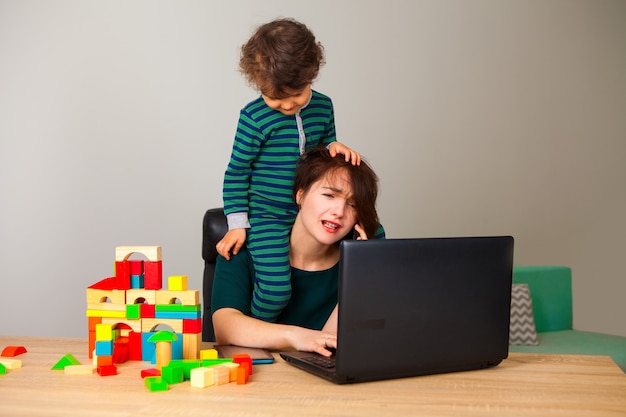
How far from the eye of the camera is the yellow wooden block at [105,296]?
1733 millimetres

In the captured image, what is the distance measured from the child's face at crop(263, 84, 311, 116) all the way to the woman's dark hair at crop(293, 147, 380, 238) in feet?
0.45

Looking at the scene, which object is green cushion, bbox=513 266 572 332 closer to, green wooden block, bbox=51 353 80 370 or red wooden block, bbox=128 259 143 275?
red wooden block, bbox=128 259 143 275

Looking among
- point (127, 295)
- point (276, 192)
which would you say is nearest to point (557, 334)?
point (276, 192)

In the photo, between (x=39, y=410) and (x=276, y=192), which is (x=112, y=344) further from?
(x=276, y=192)

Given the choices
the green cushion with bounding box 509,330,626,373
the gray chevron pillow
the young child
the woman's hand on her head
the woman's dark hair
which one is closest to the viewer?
the woman's dark hair

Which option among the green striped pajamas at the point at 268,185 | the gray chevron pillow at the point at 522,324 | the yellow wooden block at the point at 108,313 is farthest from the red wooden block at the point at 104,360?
the gray chevron pillow at the point at 522,324

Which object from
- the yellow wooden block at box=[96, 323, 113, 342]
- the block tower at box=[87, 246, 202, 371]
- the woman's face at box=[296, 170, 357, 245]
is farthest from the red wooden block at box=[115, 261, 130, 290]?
the woman's face at box=[296, 170, 357, 245]

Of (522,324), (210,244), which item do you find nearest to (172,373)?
(210,244)

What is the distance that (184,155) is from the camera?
14.7 ft

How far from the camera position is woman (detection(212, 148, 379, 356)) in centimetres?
192

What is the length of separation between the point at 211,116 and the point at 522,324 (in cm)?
205

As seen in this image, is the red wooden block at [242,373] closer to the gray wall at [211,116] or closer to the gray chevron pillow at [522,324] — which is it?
the gray chevron pillow at [522,324]

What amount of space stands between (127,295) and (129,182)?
2881 mm

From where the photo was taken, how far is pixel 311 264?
92.0 inches
